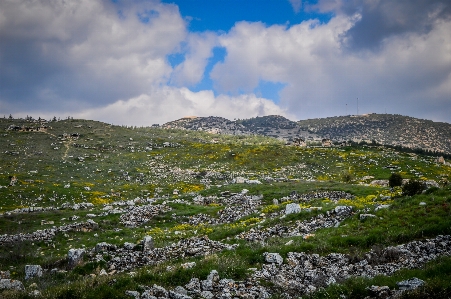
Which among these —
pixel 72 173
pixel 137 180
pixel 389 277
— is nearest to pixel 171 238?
pixel 389 277

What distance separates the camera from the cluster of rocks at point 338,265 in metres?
12.4

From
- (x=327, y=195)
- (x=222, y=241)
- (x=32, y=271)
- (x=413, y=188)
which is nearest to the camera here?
(x=32, y=271)

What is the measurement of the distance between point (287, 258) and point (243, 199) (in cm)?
2135

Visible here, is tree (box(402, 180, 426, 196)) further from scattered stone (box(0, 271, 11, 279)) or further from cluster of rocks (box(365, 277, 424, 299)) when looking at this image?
scattered stone (box(0, 271, 11, 279))

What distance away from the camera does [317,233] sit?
18.3 meters

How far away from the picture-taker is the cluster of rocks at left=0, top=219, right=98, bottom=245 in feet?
75.0

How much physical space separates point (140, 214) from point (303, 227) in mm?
17673

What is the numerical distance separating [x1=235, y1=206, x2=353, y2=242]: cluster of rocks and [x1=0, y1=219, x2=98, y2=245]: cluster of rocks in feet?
48.0

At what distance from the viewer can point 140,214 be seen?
30469mm

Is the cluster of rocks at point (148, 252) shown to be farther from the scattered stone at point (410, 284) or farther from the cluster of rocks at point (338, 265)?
the scattered stone at point (410, 284)

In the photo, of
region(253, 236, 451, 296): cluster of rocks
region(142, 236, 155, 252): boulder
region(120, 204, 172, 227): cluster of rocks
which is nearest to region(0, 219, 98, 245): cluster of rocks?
region(120, 204, 172, 227): cluster of rocks

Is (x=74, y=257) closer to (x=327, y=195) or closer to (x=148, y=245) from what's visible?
(x=148, y=245)

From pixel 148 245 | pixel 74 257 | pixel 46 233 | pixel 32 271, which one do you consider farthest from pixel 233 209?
pixel 32 271

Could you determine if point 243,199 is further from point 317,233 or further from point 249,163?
point 249,163
